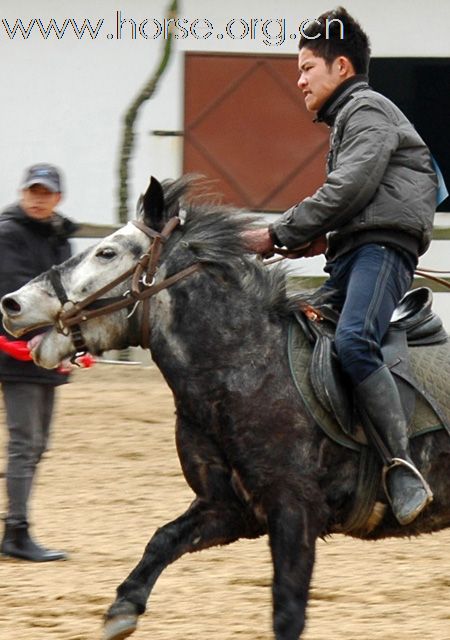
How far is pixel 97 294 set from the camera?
5078 millimetres

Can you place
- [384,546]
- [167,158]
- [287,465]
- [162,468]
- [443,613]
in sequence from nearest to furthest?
[287,465], [443,613], [384,546], [162,468], [167,158]

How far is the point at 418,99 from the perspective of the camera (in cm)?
1290

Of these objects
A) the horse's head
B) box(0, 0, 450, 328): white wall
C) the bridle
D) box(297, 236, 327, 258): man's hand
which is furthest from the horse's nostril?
box(0, 0, 450, 328): white wall

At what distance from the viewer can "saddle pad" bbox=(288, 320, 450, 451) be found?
507 centimetres

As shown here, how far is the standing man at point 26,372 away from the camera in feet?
22.0

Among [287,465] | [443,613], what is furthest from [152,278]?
[443,613]

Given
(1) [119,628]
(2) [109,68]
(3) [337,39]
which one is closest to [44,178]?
(3) [337,39]

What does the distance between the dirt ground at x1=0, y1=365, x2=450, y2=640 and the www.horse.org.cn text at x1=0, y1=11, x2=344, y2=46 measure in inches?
190

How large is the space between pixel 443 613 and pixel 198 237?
197 centimetres

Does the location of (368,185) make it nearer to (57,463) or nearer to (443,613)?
(443,613)

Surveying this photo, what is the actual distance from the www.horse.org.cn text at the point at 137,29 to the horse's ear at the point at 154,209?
7820mm

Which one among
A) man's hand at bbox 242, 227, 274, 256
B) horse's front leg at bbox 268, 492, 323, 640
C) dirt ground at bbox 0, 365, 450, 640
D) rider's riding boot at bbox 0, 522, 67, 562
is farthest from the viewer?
rider's riding boot at bbox 0, 522, 67, 562

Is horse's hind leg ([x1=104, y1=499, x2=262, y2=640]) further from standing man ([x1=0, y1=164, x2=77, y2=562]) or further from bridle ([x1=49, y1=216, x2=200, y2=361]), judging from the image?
standing man ([x1=0, y1=164, x2=77, y2=562])

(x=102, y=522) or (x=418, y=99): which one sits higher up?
(x=418, y=99)
